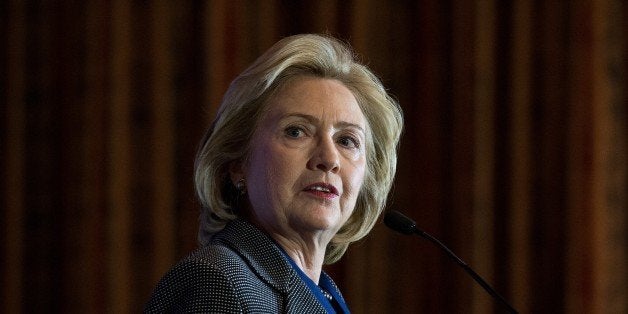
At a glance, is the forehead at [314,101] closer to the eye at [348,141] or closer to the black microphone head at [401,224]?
the eye at [348,141]

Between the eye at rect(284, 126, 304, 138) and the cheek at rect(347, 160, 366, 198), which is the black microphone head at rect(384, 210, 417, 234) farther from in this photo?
the eye at rect(284, 126, 304, 138)

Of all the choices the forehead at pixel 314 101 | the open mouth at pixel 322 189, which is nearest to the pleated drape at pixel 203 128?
the forehead at pixel 314 101

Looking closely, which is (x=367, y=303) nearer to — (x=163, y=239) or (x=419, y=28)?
(x=163, y=239)

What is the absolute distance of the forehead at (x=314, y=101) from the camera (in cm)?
198

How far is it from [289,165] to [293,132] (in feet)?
0.26

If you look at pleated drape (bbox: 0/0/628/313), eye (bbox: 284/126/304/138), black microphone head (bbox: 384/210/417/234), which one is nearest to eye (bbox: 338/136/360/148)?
eye (bbox: 284/126/304/138)

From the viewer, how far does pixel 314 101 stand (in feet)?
6.54

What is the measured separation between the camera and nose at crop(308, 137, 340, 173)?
1.93 meters

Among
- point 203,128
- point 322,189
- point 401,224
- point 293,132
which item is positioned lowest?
point 203,128

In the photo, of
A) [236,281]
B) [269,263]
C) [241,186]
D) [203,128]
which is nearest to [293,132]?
[241,186]

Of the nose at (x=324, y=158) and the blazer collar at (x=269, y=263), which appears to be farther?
the nose at (x=324, y=158)

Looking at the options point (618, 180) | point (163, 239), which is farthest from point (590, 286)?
point (163, 239)

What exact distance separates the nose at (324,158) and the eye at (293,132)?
0.15ft

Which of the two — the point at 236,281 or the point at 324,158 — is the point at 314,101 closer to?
the point at 324,158
